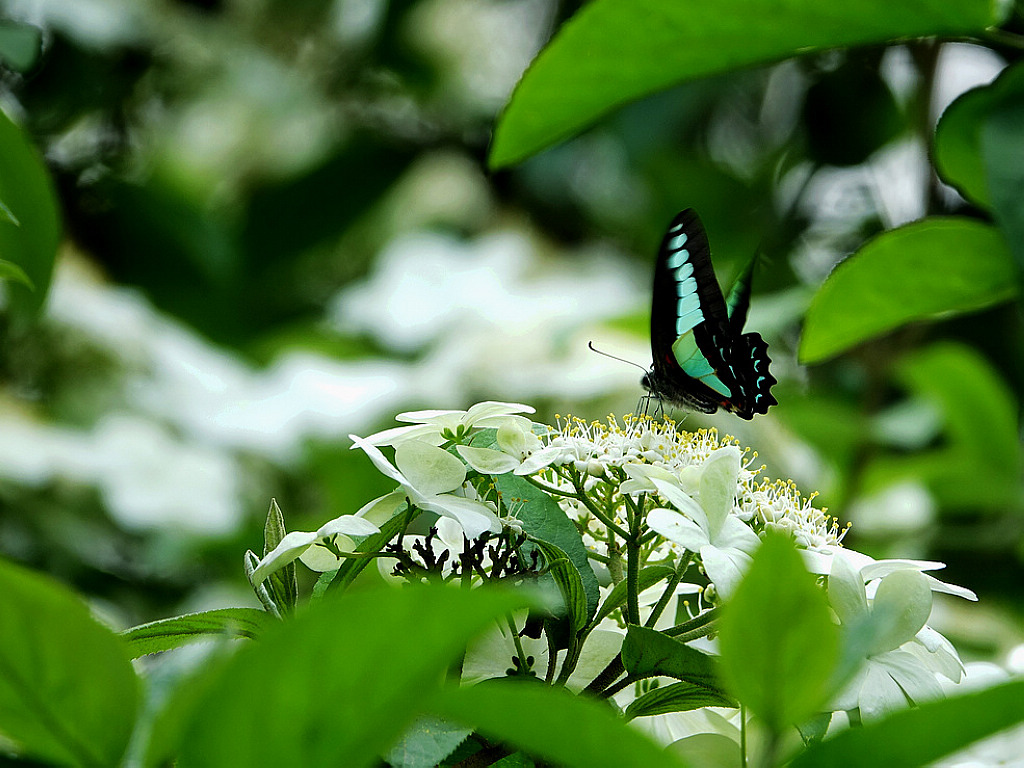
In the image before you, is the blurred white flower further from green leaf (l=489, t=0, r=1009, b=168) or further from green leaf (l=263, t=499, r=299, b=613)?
green leaf (l=489, t=0, r=1009, b=168)

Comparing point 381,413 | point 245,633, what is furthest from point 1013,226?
point 381,413

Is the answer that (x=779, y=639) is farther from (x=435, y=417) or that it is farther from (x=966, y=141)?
(x=966, y=141)

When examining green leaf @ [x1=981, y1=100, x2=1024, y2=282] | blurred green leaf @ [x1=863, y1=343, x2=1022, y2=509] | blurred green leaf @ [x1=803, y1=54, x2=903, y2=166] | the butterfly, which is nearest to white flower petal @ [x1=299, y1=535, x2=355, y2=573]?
the butterfly

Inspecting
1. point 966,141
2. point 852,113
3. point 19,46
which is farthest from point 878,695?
point 852,113

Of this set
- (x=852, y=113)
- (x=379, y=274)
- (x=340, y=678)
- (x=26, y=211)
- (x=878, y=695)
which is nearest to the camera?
(x=340, y=678)

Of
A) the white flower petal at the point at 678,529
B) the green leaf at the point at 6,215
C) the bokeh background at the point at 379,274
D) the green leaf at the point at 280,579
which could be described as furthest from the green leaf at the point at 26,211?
the bokeh background at the point at 379,274

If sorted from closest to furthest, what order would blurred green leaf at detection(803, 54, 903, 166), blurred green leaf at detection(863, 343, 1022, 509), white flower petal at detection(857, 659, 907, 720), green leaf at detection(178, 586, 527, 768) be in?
1. green leaf at detection(178, 586, 527, 768)
2. white flower petal at detection(857, 659, 907, 720)
3. blurred green leaf at detection(863, 343, 1022, 509)
4. blurred green leaf at detection(803, 54, 903, 166)

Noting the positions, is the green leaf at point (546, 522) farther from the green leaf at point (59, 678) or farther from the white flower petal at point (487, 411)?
the green leaf at point (59, 678)

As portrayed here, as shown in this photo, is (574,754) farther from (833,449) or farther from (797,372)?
(797,372)
